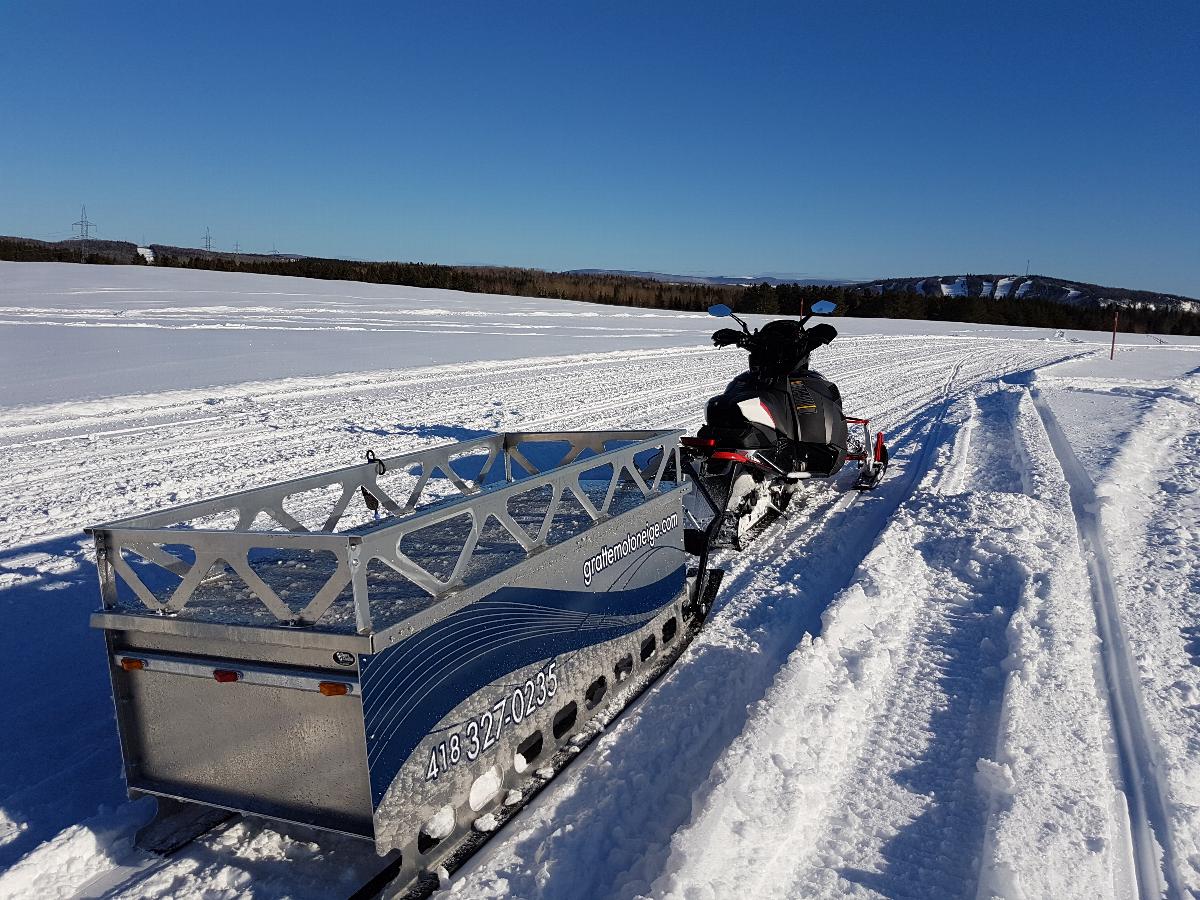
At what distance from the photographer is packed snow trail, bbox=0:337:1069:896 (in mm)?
2883

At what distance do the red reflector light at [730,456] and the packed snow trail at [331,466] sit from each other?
0.65m

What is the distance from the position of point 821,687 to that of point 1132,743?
1.21 meters

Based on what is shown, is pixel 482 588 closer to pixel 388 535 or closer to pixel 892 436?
pixel 388 535

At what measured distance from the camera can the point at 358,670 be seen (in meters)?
2.41

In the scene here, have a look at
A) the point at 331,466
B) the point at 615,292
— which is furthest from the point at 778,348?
the point at 615,292

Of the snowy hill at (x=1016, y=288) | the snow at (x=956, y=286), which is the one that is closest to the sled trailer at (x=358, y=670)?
the snowy hill at (x=1016, y=288)

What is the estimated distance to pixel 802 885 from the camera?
259 centimetres

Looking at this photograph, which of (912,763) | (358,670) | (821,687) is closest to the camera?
(358,670)

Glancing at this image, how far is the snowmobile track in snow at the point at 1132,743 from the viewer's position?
104 inches

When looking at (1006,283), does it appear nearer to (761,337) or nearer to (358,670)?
(761,337)

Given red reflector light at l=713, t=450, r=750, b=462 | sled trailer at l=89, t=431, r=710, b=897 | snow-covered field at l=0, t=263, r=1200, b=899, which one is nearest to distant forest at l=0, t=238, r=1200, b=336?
snow-covered field at l=0, t=263, r=1200, b=899

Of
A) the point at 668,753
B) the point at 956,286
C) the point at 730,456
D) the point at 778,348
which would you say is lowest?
the point at 668,753

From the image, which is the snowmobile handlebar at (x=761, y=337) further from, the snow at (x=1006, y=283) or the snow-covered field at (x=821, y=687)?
the snow at (x=1006, y=283)

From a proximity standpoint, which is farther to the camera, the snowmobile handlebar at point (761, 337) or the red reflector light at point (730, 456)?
the snowmobile handlebar at point (761, 337)
